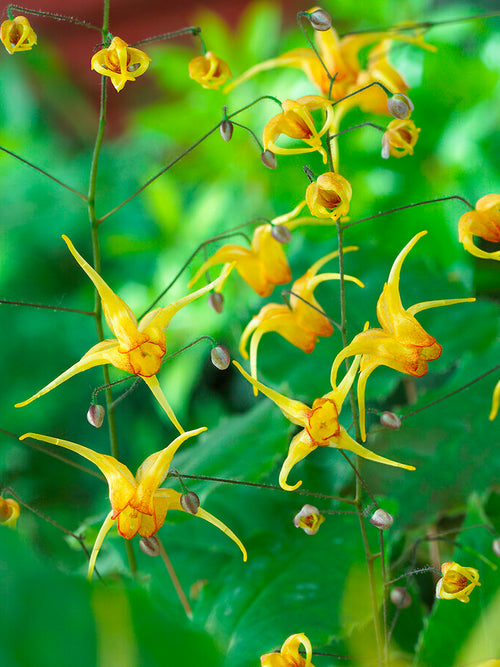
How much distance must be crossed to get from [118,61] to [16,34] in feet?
0.13

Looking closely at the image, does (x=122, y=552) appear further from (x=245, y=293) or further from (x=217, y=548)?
(x=245, y=293)

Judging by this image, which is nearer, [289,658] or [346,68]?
[289,658]

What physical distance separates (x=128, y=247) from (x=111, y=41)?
1.62 feet

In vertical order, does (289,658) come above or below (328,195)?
below

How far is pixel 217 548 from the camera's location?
16.1 inches

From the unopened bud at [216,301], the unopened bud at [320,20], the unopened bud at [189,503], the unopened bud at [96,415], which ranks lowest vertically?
the unopened bud at [189,503]

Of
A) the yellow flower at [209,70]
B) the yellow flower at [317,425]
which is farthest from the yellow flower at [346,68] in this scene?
the yellow flower at [317,425]

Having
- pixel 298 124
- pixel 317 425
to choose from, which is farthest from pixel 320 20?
pixel 317 425

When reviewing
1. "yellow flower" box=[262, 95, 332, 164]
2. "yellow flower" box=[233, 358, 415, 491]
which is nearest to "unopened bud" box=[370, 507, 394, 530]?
"yellow flower" box=[233, 358, 415, 491]

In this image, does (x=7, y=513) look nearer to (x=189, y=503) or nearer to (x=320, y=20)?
(x=189, y=503)

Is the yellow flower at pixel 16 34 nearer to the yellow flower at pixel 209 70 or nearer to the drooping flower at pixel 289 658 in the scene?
the yellow flower at pixel 209 70

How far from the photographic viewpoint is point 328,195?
221mm

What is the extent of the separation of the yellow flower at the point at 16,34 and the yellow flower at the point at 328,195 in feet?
0.35

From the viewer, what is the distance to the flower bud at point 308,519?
0.24 metres
